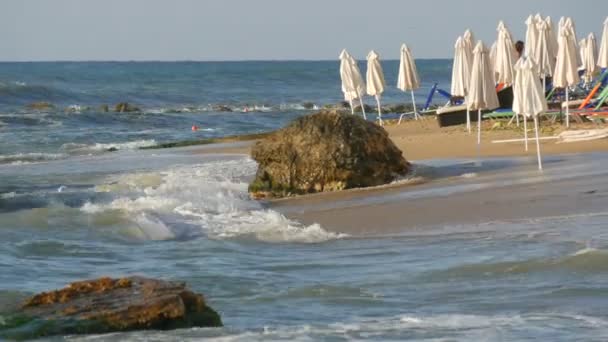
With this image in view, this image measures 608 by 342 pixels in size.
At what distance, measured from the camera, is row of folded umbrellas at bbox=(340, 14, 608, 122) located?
66.8 feet

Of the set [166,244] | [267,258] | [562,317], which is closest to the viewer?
[562,317]

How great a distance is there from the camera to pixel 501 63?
24.3 metres

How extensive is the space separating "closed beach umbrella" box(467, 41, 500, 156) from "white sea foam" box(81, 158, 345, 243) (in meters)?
4.07

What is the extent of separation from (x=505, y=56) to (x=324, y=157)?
8393mm

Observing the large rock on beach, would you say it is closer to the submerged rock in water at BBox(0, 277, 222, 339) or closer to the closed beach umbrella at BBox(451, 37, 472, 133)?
the closed beach umbrella at BBox(451, 37, 472, 133)

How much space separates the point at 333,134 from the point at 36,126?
88.2 feet

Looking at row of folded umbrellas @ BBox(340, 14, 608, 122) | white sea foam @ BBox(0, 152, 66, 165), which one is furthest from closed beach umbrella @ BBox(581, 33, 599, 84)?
white sea foam @ BBox(0, 152, 66, 165)

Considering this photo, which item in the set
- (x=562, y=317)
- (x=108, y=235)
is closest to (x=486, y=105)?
(x=108, y=235)

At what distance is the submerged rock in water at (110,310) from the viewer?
24.8 feet

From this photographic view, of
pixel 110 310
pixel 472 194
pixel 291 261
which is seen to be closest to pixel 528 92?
pixel 472 194

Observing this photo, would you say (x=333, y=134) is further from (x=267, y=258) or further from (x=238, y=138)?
(x=238, y=138)

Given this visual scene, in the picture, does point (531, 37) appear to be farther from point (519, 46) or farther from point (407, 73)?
point (407, 73)

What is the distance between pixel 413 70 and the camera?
1171 inches

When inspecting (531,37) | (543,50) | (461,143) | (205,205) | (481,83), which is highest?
(531,37)
